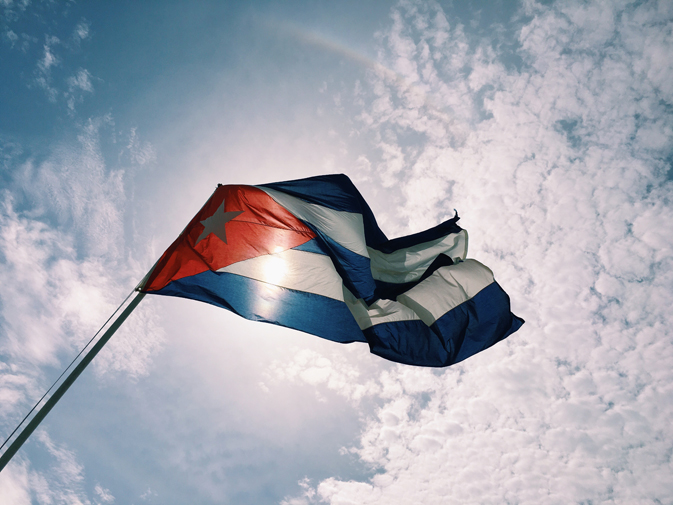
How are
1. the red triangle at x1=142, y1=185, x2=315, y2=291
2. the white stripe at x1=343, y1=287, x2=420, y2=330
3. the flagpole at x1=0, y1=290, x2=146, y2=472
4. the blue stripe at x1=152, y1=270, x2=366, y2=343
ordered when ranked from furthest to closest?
the white stripe at x1=343, y1=287, x2=420, y2=330, the red triangle at x1=142, y1=185, x2=315, y2=291, the blue stripe at x1=152, y1=270, x2=366, y2=343, the flagpole at x1=0, y1=290, x2=146, y2=472

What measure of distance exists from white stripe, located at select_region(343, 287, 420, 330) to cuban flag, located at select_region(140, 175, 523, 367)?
21mm

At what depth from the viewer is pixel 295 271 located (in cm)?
659

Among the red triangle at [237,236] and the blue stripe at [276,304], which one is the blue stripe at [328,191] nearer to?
the red triangle at [237,236]

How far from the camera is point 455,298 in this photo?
743cm

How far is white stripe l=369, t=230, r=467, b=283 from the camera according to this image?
8188mm

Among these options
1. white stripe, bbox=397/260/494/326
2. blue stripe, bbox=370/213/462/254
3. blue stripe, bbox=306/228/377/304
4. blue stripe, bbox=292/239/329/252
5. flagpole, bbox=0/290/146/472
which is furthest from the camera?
blue stripe, bbox=370/213/462/254

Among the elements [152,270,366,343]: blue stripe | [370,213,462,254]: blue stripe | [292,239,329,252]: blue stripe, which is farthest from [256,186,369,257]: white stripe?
[152,270,366,343]: blue stripe

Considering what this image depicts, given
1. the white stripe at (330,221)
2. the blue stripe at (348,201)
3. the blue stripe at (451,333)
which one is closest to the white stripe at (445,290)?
the blue stripe at (451,333)

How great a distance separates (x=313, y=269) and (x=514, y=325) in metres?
4.33

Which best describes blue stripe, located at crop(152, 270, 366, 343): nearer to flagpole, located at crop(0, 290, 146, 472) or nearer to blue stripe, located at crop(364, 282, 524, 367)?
blue stripe, located at crop(364, 282, 524, 367)

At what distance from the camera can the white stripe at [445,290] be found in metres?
7.25

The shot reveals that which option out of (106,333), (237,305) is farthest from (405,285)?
(106,333)

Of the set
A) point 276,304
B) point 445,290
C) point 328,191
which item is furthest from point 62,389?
point 445,290

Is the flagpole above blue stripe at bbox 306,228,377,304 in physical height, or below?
below
